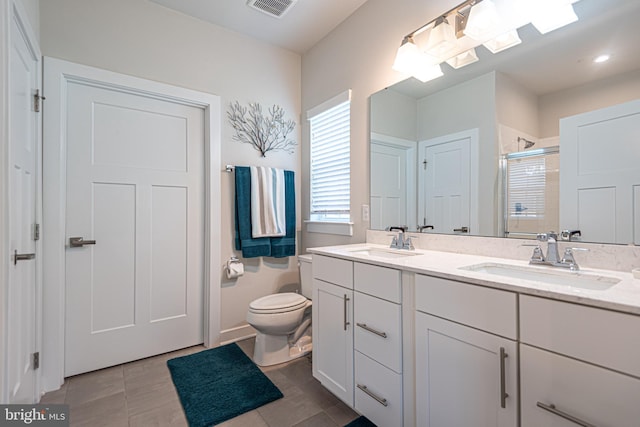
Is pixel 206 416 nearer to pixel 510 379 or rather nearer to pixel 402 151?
pixel 510 379

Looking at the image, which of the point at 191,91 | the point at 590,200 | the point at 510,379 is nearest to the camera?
the point at 510,379

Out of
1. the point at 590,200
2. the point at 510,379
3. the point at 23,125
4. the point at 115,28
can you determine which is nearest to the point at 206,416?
the point at 510,379

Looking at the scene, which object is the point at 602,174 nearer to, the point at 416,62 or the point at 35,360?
the point at 416,62

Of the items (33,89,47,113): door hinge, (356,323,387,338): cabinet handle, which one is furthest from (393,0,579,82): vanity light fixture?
(33,89,47,113): door hinge

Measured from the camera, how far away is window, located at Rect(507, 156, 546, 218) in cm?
132

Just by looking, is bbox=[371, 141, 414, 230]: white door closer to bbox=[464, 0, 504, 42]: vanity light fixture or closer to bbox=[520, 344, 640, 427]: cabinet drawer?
bbox=[464, 0, 504, 42]: vanity light fixture

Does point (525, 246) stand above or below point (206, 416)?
above

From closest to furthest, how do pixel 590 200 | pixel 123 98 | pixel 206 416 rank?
pixel 590 200 → pixel 206 416 → pixel 123 98

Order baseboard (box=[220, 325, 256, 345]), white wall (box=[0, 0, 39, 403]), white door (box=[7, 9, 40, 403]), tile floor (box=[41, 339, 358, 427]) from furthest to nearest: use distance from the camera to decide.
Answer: baseboard (box=[220, 325, 256, 345]), tile floor (box=[41, 339, 358, 427]), white door (box=[7, 9, 40, 403]), white wall (box=[0, 0, 39, 403])

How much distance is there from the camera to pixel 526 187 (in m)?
1.37

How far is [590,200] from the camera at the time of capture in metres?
1.19

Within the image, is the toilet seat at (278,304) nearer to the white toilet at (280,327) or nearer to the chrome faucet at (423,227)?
the white toilet at (280,327)

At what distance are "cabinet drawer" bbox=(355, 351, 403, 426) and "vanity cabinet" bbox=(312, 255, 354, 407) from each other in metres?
0.07

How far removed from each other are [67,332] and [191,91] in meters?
1.90
